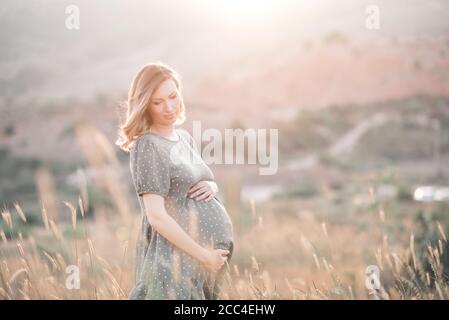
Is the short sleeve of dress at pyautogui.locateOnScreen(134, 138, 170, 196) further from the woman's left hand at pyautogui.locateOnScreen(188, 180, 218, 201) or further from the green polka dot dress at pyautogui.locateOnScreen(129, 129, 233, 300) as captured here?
the woman's left hand at pyautogui.locateOnScreen(188, 180, 218, 201)

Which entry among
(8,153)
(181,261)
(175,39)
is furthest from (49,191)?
(181,261)

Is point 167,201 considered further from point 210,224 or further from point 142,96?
point 142,96

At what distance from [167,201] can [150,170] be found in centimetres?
14

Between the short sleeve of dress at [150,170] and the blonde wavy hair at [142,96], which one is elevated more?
the blonde wavy hair at [142,96]

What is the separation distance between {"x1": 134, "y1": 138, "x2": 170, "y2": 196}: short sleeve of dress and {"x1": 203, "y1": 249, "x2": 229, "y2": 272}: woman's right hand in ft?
0.82

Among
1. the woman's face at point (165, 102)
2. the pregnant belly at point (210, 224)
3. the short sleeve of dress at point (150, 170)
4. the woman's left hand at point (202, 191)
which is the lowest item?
the pregnant belly at point (210, 224)

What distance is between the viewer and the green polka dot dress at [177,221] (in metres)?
2.19

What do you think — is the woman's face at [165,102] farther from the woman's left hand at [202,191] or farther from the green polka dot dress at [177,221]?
the woman's left hand at [202,191]

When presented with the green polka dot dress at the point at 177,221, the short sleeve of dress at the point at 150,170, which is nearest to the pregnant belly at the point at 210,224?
the green polka dot dress at the point at 177,221

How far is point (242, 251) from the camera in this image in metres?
9.94

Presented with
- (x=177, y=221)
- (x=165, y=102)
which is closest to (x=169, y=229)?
(x=177, y=221)

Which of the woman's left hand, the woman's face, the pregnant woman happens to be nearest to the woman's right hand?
the pregnant woman

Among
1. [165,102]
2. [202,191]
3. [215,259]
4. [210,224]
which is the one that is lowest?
[215,259]

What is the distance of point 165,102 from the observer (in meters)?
2.23
